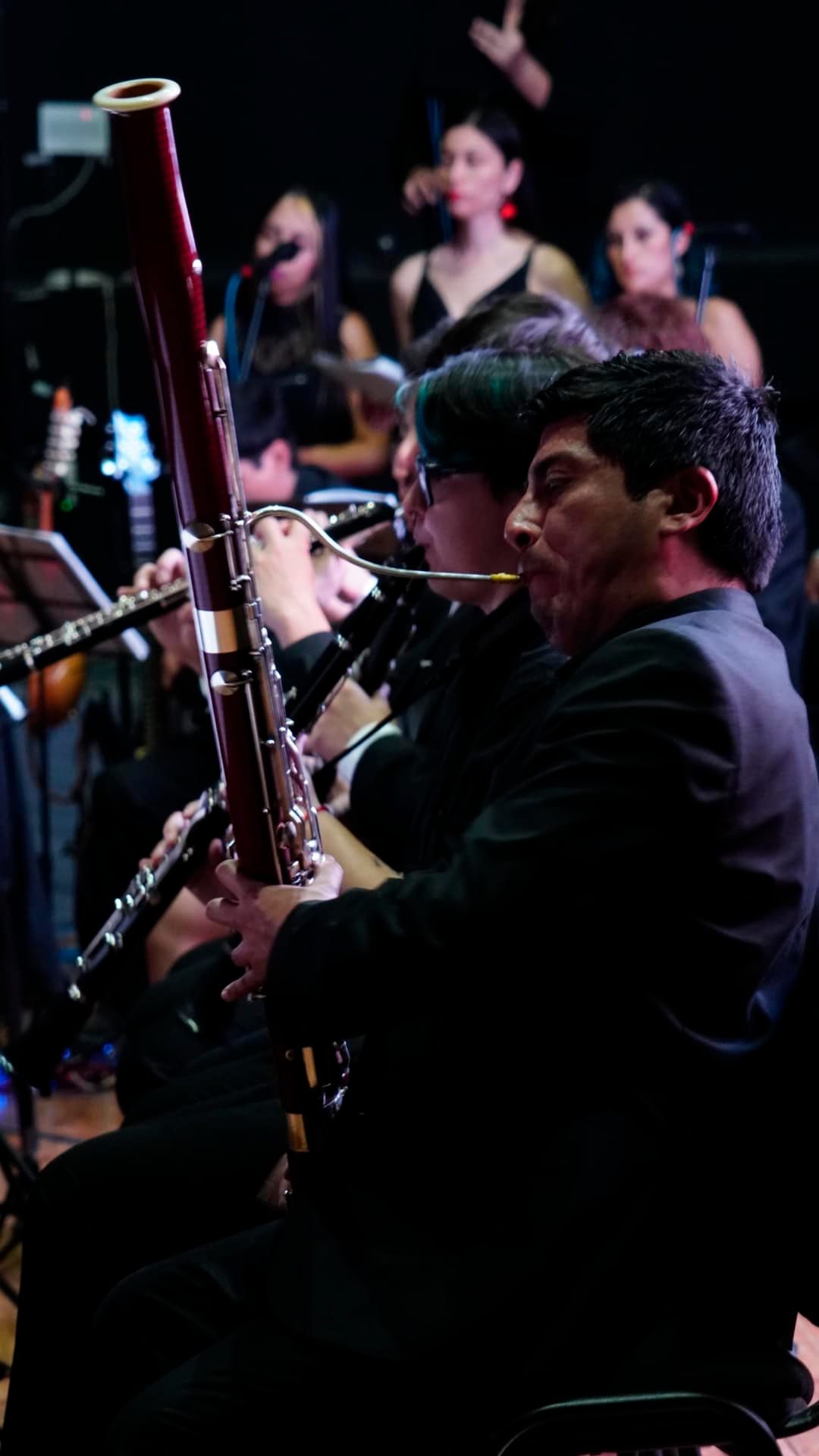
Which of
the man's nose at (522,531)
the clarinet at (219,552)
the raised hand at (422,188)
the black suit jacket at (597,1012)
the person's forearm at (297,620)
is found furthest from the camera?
the raised hand at (422,188)

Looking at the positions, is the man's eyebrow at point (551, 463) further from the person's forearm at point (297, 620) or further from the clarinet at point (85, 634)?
the clarinet at point (85, 634)

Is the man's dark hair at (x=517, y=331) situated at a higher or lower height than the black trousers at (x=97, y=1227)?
higher

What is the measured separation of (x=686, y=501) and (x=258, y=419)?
2.73 meters

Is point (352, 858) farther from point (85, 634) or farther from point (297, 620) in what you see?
point (85, 634)

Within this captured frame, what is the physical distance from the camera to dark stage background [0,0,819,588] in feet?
20.5

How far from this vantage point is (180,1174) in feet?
5.93

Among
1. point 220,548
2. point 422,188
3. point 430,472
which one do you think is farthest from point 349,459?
point 220,548

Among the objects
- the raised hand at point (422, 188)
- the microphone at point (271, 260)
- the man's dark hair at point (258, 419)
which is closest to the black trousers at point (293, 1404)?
the man's dark hair at point (258, 419)

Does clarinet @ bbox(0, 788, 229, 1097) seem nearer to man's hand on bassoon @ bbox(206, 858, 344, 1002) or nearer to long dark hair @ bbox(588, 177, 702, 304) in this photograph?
man's hand on bassoon @ bbox(206, 858, 344, 1002)

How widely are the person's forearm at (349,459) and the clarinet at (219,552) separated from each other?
3204 mm

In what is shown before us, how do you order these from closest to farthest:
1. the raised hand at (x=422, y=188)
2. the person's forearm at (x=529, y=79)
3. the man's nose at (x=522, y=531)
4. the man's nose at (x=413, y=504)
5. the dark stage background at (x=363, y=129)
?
1. the man's nose at (x=522, y=531)
2. the man's nose at (x=413, y=504)
3. the raised hand at (x=422, y=188)
4. the person's forearm at (x=529, y=79)
5. the dark stage background at (x=363, y=129)

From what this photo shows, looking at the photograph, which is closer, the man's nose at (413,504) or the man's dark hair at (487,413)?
the man's dark hair at (487,413)

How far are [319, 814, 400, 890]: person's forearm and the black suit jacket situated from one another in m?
0.74

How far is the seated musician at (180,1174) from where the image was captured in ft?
5.72
